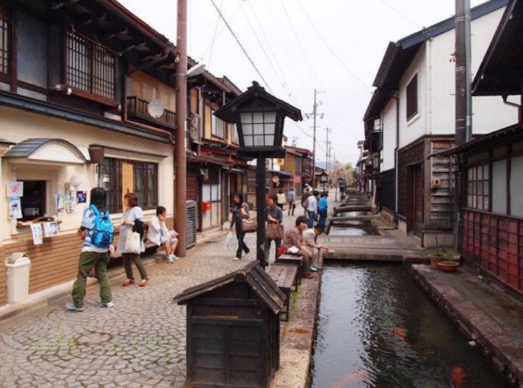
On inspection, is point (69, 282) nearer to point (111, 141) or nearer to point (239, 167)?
point (111, 141)

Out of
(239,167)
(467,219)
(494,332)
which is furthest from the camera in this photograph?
(239,167)

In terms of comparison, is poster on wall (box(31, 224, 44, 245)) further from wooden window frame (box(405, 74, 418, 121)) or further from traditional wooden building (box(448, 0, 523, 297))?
wooden window frame (box(405, 74, 418, 121))

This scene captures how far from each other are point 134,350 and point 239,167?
17433 millimetres

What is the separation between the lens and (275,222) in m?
10.9

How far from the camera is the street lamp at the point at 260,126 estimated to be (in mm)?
6086

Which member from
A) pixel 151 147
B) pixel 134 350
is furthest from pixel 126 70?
pixel 134 350

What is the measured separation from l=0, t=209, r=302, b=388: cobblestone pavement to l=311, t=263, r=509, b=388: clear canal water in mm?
2025

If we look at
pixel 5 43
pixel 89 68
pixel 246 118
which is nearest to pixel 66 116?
pixel 5 43

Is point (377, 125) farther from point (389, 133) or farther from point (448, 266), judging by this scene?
point (448, 266)

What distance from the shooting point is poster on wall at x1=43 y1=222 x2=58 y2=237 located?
766 centimetres

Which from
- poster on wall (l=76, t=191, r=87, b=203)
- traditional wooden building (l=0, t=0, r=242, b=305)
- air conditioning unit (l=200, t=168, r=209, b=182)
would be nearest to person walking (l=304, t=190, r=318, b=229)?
air conditioning unit (l=200, t=168, r=209, b=182)

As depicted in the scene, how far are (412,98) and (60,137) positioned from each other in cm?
1268

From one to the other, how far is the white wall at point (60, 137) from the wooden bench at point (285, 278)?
429cm

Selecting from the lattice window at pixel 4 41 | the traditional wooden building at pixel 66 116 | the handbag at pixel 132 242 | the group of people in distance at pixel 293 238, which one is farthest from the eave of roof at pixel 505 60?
the lattice window at pixel 4 41
